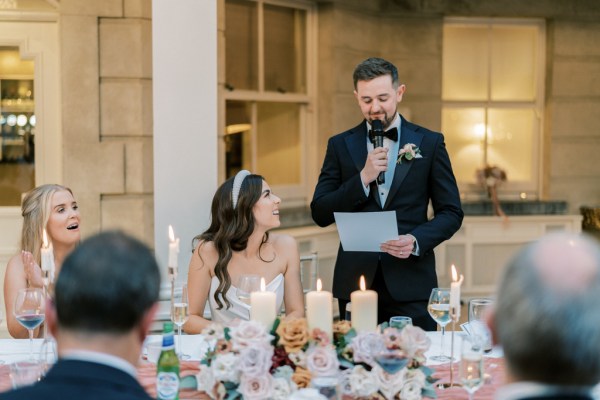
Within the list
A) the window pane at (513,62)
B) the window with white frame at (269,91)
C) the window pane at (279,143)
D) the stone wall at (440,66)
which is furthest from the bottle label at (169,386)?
the window pane at (513,62)

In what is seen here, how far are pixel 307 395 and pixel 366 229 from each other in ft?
3.77

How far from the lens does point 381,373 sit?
199 centimetres

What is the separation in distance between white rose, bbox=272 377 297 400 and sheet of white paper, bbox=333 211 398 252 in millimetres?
1038

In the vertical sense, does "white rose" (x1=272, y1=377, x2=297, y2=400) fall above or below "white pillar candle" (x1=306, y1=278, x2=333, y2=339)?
below

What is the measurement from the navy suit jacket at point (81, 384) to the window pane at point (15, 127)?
348 centimetres

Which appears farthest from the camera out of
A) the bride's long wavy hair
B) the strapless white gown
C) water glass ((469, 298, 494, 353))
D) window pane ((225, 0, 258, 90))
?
window pane ((225, 0, 258, 90))

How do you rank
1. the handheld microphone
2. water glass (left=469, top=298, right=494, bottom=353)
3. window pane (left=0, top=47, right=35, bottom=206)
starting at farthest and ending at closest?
1. window pane (left=0, top=47, right=35, bottom=206)
2. the handheld microphone
3. water glass (left=469, top=298, right=494, bottom=353)

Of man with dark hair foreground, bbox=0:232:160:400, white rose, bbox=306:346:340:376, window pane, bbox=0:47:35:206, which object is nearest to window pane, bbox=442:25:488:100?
window pane, bbox=0:47:35:206

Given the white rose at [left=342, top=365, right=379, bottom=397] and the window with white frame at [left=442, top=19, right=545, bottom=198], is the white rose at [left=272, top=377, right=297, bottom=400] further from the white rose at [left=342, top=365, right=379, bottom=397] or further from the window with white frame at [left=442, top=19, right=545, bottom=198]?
the window with white frame at [left=442, top=19, right=545, bottom=198]

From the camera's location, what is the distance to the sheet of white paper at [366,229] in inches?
115

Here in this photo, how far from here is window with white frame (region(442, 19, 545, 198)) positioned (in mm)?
6727

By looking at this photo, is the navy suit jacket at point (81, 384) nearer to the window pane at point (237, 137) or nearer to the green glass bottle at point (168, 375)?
the green glass bottle at point (168, 375)

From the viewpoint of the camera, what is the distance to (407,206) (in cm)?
306

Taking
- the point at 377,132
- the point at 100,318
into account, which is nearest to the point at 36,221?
the point at 377,132
